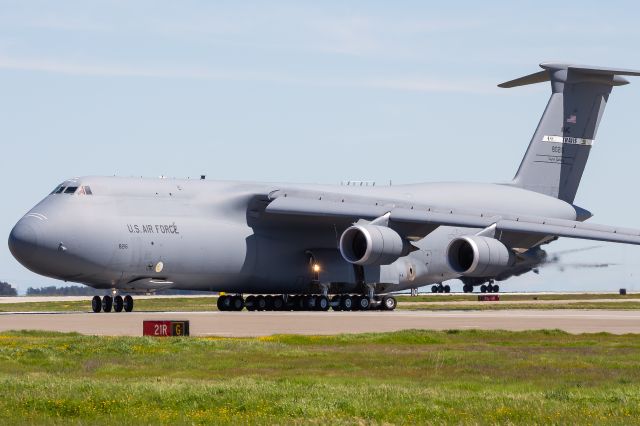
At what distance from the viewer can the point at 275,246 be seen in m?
51.6

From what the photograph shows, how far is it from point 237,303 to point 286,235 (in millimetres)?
3573

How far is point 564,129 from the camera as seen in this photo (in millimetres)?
59844

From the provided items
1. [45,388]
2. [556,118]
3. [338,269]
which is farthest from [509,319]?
[45,388]

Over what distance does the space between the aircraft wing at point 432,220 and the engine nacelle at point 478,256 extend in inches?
56.2

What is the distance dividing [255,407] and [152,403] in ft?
4.51

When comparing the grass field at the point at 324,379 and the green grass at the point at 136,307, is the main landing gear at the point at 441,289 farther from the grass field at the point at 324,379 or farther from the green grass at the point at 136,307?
the grass field at the point at 324,379

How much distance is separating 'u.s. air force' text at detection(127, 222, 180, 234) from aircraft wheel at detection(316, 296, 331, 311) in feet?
23.5

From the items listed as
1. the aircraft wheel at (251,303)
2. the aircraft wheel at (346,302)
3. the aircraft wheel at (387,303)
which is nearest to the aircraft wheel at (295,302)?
the aircraft wheel at (251,303)

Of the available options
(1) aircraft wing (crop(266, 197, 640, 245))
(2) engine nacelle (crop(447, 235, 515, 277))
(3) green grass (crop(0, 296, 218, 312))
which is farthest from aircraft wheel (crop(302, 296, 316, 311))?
(2) engine nacelle (crop(447, 235, 515, 277))

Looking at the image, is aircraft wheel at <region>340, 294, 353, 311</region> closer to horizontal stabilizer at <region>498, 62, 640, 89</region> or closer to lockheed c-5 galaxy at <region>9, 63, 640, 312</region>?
lockheed c-5 galaxy at <region>9, 63, 640, 312</region>

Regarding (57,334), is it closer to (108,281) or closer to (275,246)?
(108,281)

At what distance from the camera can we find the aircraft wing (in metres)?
49.6

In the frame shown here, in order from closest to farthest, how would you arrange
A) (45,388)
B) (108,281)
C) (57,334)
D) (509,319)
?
(45,388) → (57,334) → (509,319) → (108,281)

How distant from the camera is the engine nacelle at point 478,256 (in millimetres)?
47469
